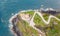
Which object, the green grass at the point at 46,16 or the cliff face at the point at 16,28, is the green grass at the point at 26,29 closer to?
the cliff face at the point at 16,28

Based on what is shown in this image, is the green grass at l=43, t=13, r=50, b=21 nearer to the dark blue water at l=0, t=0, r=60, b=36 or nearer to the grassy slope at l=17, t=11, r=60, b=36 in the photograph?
the grassy slope at l=17, t=11, r=60, b=36

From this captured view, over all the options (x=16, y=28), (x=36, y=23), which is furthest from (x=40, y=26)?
(x=16, y=28)

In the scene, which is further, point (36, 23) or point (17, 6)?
point (17, 6)

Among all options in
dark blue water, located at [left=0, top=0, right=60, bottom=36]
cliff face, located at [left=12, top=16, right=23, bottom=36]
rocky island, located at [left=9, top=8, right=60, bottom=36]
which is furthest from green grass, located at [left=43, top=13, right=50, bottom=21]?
cliff face, located at [left=12, top=16, right=23, bottom=36]

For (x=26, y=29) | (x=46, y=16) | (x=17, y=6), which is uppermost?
(x=17, y=6)

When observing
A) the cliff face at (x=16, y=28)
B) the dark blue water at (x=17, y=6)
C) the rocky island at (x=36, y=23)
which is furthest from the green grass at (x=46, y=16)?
the cliff face at (x=16, y=28)

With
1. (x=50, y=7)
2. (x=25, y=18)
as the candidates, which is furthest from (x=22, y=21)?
(x=50, y=7)

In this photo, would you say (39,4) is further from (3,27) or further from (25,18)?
(3,27)

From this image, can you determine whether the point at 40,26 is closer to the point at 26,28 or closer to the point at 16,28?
the point at 26,28

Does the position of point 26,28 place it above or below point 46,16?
below
